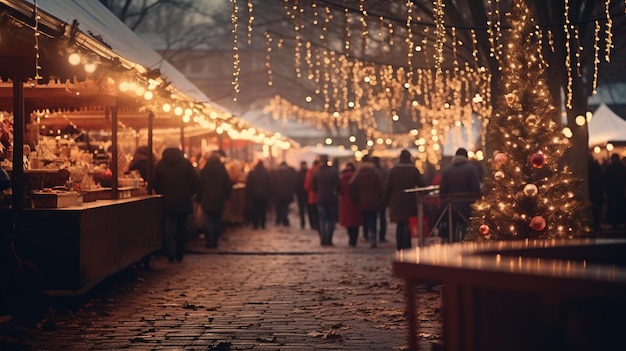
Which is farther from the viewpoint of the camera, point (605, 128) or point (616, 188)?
point (605, 128)

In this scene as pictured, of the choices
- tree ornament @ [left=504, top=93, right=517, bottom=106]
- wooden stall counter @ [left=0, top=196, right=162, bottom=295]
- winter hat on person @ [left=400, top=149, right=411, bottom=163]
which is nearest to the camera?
wooden stall counter @ [left=0, top=196, right=162, bottom=295]

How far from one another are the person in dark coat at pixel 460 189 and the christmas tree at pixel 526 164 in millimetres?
3847

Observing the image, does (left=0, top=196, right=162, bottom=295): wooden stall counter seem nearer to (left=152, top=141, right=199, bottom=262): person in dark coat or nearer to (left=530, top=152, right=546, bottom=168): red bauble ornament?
(left=152, top=141, right=199, bottom=262): person in dark coat

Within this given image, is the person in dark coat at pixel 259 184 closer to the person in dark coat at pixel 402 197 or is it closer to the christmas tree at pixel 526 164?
the person in dark coat at pixel 402 197

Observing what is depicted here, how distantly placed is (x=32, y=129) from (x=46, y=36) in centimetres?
701

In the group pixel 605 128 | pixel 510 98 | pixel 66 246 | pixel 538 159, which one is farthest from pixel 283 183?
pixel 66 246

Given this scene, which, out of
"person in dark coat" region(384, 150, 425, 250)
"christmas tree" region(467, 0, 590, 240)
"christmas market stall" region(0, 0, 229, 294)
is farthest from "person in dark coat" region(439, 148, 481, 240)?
"christmas market stall" region(0, 0, 229, 294)

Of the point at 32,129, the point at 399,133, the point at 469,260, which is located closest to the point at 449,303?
the point at 469,260

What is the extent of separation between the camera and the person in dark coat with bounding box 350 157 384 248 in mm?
22062

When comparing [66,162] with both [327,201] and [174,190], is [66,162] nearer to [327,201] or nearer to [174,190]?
[174,190]

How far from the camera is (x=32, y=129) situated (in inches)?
691

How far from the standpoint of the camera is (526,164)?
42.1 ft

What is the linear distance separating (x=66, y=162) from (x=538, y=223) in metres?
6.22

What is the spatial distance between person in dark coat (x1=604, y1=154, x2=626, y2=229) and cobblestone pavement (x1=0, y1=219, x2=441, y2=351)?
10.8 metres
